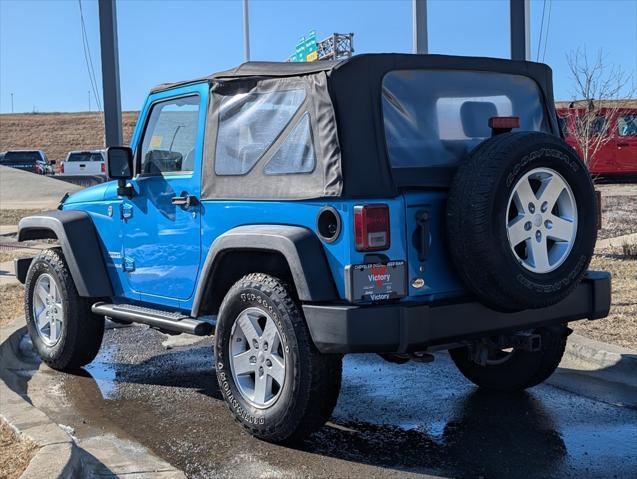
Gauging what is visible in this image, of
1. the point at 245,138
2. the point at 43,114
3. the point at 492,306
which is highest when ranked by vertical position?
the point at 43,114

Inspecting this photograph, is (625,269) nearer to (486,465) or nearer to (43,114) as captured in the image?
(486,465)

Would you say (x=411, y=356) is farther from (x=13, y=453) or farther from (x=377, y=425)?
(x=13, y=453)

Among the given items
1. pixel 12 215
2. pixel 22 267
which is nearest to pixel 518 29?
pixel 22 267

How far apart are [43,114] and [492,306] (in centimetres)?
9041

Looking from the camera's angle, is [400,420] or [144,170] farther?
[144,170]

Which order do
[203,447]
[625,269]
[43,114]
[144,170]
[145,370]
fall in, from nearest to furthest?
[203,447] < [144,170] < [145,370] < [625,269] < [43,114]

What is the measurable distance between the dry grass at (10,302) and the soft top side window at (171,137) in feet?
9.33

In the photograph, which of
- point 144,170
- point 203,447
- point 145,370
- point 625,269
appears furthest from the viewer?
point 625,269

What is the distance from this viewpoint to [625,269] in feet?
30.0

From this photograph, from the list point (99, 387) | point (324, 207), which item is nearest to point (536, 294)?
point (324, 207)

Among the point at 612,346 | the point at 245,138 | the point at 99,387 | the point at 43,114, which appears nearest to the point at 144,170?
the point at 245,138

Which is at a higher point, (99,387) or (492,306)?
(492,306)

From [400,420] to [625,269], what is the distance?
5.13 metres

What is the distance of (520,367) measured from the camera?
17.6 ft
